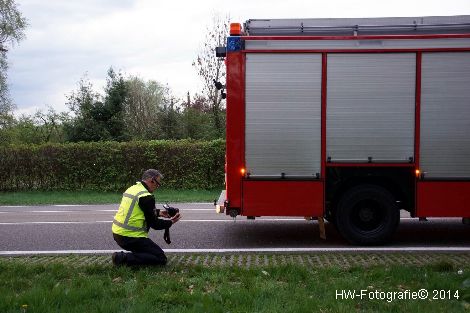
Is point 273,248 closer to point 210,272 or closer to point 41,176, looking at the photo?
point 210,272

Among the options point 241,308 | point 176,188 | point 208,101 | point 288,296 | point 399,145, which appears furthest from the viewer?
point 208,101

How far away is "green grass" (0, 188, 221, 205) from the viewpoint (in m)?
16.0

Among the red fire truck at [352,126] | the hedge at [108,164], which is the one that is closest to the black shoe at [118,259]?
the red fire truck at [352,126]

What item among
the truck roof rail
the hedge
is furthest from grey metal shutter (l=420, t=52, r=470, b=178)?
the hedge

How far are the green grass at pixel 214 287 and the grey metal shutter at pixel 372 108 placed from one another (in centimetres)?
225

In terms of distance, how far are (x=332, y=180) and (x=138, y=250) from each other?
3289 mm

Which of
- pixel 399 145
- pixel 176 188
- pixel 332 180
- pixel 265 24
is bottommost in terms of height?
pixel 176 188

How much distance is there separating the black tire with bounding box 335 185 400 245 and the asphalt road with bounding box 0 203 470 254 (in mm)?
265

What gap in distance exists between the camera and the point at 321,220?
835 centimetres

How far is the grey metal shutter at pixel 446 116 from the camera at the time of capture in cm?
788

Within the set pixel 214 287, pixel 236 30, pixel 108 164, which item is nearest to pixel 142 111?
pixel 108 164

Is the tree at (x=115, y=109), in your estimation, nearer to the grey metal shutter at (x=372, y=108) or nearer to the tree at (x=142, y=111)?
the tree at (x=142, y=111)

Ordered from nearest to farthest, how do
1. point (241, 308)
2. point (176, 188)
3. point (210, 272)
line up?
point (241, 308) < point (210, 272) < point (176, 188)

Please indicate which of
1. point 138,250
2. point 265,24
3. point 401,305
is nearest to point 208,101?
point 265,24
